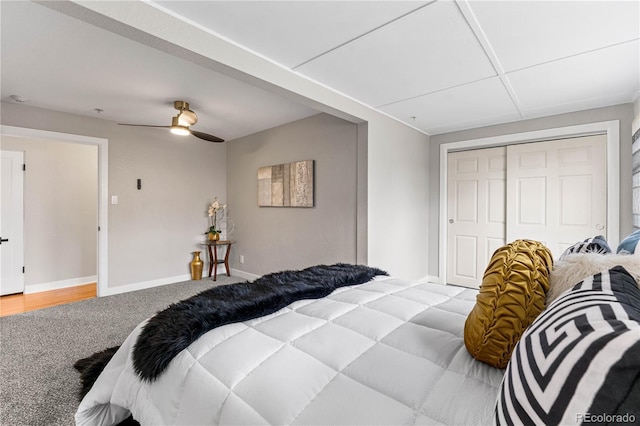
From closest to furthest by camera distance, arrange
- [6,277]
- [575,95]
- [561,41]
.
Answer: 1. [561,41]
2. [575,95]
3. [6,277]

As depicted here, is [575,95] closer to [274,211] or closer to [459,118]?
[459,118]

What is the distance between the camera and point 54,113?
3627 millimetres

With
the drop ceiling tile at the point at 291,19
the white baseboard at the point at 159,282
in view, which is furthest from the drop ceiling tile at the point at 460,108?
the white baseboard at the point at 159,282

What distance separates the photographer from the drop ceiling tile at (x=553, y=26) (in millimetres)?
1707

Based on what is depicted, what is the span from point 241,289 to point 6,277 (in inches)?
185

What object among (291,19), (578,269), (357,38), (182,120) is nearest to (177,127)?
(182,120)

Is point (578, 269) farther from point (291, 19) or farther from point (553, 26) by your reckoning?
point (291, 19)

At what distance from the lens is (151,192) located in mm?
4461

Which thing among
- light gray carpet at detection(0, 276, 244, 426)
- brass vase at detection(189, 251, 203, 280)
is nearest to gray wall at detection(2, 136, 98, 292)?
light gray carpet at detection(0, 276, 244, 426)

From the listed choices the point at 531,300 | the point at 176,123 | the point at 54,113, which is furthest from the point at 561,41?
the point at 54,113

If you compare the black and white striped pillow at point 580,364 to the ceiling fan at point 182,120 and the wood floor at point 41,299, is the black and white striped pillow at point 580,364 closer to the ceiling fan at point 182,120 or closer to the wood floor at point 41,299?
the ceiling fan at point 182,120

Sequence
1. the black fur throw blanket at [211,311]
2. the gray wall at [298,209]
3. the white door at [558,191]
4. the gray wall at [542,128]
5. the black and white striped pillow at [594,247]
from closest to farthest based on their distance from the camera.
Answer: the black fur throw blanket at [211,311], the black and white striped pillow at [594,247], the gray wall at [542,128], the white door at [558,191], the gray wall at [298,209]

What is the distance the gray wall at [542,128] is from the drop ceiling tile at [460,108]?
0.48 feet

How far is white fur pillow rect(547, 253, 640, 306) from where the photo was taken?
92 cm
